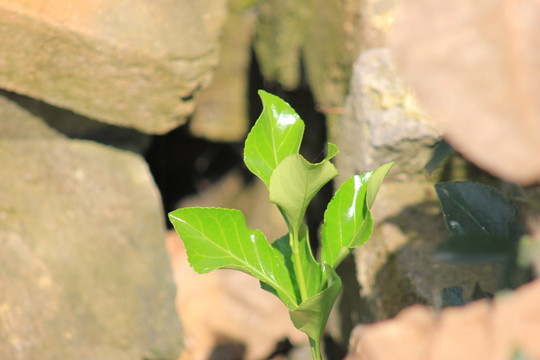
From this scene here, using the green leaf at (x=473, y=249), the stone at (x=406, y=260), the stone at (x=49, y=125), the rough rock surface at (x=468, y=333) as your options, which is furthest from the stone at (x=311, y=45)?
the rough rock surface at (x=468, y=333)

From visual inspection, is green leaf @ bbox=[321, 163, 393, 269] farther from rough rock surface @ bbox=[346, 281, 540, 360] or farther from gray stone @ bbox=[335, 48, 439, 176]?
gray stone @ bbox=[335, 48, 439, 176]

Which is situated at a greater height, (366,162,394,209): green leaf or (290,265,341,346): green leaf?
(366,162,394,209): green leaf

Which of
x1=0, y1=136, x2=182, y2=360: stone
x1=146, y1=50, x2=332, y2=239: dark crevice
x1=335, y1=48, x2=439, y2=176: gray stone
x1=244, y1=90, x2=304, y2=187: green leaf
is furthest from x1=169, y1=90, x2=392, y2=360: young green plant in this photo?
x1=146, y1=50, x2=332, y2=239: dark crevice

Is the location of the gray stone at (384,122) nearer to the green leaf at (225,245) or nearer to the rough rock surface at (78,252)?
the green leaf at (225,245)

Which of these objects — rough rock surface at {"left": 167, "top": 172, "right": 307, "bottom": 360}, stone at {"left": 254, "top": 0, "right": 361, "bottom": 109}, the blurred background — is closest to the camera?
the blurred background

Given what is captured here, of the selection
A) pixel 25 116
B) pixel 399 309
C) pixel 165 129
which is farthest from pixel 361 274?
pixel 25 116

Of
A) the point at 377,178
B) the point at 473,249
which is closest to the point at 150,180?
the point at 377,178
